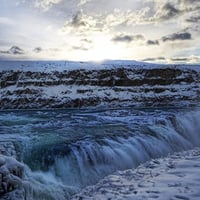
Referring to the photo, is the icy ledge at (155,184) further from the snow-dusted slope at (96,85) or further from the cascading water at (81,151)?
the snow-dusted slope at (96,85)

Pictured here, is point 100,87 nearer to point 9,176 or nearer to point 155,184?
point 155,184

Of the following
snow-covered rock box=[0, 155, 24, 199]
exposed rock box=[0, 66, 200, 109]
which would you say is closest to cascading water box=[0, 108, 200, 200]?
snow-covered rock box=[0, 155, 24, 199]

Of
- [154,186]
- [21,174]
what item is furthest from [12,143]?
[154,186]

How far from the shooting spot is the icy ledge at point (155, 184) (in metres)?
8.86

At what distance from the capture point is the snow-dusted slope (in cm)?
4819

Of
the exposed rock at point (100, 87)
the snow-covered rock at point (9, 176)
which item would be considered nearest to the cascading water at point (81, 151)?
the snow-covered rock at point (9, 176)

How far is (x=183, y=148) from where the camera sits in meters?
19.4

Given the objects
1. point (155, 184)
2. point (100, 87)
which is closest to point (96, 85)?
point (100, 87)

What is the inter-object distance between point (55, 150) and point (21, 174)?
4627 millimetres

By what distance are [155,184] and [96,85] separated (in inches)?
1733

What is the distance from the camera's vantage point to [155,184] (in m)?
9.89

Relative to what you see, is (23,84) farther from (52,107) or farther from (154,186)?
(154,186)

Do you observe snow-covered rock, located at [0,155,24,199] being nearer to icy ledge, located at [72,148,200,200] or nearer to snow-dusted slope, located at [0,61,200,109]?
icy ledge, located at [72,148,200,200]

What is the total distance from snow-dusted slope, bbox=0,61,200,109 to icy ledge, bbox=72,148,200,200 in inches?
1332
